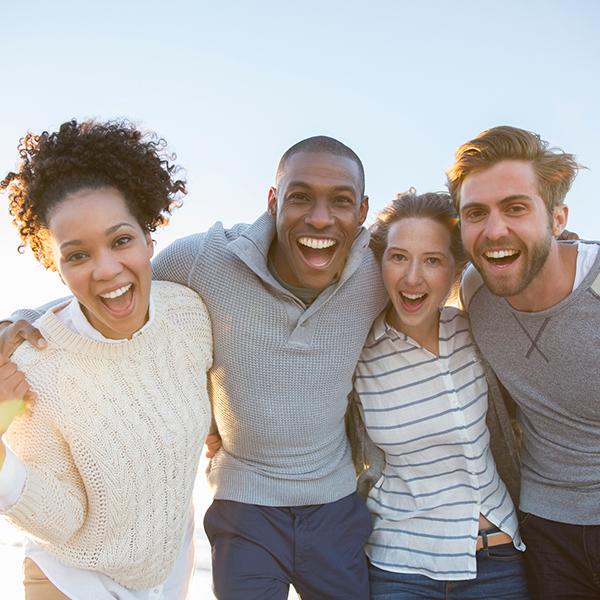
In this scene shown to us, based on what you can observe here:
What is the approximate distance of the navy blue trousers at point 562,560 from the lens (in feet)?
6.86

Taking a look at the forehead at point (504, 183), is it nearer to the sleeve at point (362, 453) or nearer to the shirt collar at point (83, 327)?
the sleeve at point (362, 453)

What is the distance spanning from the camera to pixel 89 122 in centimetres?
188

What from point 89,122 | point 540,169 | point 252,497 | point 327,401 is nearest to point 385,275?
point 327,401

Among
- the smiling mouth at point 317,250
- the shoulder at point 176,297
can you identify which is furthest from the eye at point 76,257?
the smiling mouth at point 317,250

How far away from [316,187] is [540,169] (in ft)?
3.22

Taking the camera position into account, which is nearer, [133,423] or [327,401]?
[133,423]

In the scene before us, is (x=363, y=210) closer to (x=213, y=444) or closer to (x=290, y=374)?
(x=290, y=374)

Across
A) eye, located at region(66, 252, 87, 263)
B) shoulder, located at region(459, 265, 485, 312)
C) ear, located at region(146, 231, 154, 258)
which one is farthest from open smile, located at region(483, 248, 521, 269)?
eye, located at region(66, 252, 87, 263)

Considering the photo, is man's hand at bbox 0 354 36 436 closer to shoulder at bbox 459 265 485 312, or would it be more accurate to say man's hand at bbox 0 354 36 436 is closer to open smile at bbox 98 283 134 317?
A: open smile at bbox 98 283 134 317

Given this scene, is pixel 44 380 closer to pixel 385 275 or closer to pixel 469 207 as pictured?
pixel 385 275

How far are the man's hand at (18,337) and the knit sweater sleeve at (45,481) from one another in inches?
9.0

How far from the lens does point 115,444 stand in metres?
1.73

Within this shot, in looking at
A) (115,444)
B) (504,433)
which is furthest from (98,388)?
(504,433)

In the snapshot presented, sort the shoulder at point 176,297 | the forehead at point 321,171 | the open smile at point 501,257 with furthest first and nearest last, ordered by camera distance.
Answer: the forehead at point 321,171 < the open smile at point 501,257 < the shoulder at point 176,297
